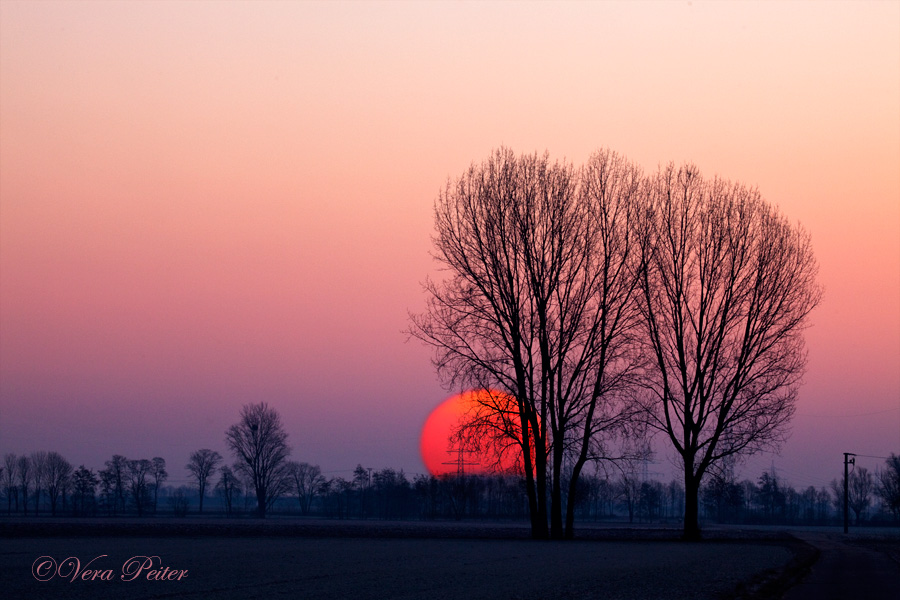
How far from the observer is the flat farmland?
1853 cm

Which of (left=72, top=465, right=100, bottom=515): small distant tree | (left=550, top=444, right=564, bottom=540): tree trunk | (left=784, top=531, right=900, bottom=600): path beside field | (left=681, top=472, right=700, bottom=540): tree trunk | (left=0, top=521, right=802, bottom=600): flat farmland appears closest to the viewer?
(left=0, top=521, right=802, bottom=600): flat farmland

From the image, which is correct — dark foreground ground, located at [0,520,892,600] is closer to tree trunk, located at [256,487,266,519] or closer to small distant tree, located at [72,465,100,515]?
tree trunk, located at [256,487,266,519]

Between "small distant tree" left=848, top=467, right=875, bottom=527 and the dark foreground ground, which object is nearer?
the dark foreground ground

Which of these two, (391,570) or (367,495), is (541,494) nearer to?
(391,570)

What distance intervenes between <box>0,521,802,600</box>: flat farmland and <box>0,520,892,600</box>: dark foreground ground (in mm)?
39

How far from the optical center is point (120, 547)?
3184 cm

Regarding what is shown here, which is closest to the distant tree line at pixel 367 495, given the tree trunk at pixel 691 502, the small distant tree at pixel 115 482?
the small distant tree at pixel 115 482

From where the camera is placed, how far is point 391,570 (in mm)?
23859

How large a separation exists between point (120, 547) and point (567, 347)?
21432 mm

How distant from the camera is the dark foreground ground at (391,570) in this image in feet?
60.8

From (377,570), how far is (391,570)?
1.33ft

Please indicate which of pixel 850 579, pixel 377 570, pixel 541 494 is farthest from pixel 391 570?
pixel 541 494

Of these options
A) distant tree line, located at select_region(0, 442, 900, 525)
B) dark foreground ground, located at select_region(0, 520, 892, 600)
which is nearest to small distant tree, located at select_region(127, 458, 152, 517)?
distant tree line, located at select_region(0, 442, 900, 525)

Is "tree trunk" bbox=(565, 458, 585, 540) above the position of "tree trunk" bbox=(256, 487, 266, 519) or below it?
above
